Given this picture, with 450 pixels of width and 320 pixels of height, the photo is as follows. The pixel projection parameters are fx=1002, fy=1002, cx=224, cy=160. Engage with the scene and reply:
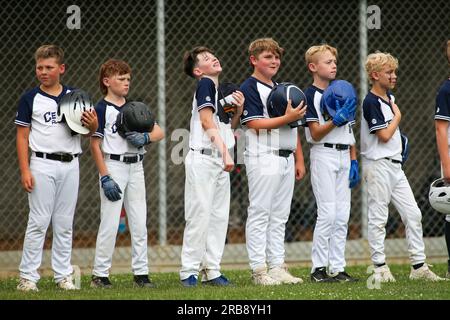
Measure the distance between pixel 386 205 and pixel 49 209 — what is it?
8.18ft

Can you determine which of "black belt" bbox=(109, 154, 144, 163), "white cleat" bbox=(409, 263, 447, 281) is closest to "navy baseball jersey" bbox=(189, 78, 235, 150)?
"black belt" bbox=(109, 154, 144, 163)

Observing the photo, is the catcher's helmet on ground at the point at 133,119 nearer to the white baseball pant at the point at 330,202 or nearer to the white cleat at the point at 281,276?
the white baseball pant at the point at 330,202

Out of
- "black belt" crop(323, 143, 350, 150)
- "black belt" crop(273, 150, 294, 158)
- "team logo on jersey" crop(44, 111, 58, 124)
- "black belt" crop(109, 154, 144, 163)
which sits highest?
"team logo on jersey" crop(44, 111, 58, 124)

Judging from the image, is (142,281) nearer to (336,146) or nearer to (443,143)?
(336,146)

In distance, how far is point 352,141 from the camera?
7504mm

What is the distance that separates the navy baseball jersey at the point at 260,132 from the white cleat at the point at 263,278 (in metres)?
0.84

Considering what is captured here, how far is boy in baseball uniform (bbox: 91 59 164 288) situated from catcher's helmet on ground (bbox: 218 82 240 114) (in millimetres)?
607

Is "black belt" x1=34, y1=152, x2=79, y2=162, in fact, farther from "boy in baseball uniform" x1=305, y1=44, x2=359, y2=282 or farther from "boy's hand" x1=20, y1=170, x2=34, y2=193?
"boy in baseball uniform" x1=305, y1=44, x2=359, y2=282

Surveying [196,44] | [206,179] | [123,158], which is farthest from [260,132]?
[196,44]

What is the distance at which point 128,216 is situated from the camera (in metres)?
7.28

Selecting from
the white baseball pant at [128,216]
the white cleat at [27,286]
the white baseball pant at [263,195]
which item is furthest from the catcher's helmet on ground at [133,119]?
the white cleat at [27,286]

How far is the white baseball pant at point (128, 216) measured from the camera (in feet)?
23.6

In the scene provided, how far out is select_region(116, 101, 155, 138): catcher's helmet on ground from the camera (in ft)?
23.2
